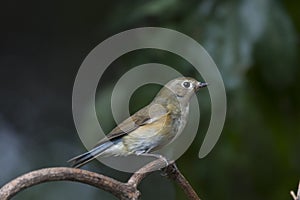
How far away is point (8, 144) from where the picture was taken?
10.8ft

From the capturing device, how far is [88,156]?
122 cm

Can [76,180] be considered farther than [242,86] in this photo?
No

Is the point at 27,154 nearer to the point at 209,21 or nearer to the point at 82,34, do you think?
the point at 82,34

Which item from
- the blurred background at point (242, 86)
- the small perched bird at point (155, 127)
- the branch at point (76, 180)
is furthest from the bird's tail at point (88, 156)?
the blurred background at point (242, 86)

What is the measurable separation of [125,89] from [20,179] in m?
1.30

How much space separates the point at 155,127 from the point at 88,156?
0.87ft

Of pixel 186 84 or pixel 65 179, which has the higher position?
pixel 186 84

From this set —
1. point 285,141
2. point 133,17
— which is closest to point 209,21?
point 133,17

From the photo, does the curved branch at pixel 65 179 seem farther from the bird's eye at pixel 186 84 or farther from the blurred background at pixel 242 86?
the blurred background at pixel 242 86

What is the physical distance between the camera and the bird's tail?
1170mm

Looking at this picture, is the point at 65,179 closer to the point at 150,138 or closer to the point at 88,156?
the point at 88,156

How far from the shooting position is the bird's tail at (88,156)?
1170 mm

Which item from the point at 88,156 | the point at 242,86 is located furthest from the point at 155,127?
the point at 242,86

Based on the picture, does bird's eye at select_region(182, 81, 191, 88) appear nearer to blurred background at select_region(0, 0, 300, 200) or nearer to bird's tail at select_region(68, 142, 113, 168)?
bird's tail at select_region(68, 142, 113, 168)
